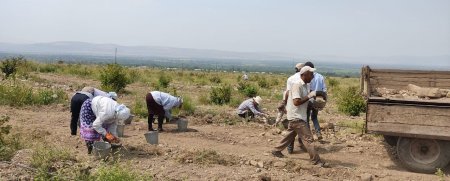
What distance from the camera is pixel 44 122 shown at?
413 inches

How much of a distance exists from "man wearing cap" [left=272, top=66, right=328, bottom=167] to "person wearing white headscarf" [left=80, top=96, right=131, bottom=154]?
2552 mm

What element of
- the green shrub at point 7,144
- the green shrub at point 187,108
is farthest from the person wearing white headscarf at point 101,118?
the green shrub at point 187,108

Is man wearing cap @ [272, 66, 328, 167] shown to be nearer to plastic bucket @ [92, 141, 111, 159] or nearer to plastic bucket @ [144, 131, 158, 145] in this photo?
plastic bucket @ [144, 131, 158, 145]

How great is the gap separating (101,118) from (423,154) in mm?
4883

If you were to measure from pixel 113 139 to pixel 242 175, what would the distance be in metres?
2.07

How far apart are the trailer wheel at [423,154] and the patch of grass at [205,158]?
2604 mm

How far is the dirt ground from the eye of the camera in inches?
267

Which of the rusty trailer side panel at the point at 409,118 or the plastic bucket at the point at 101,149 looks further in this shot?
the plastic bucket at the point at 101,149

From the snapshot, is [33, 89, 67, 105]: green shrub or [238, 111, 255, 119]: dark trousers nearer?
[238, 111, 255, 119]: dark trousers

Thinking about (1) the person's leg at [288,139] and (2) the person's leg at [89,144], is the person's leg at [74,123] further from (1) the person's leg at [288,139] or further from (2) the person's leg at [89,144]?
(1) the person's leg at [288,139]

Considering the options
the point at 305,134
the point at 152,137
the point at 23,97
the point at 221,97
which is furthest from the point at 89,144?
the point at 221,97

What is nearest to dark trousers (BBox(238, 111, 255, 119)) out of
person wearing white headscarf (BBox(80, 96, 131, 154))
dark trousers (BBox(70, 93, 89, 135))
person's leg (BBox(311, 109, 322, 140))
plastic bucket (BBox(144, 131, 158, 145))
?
person's leg (BBox(311, 109, 322, 140))

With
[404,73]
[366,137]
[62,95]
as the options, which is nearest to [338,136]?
[366,137]

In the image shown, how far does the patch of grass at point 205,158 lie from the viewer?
7.28 meters
